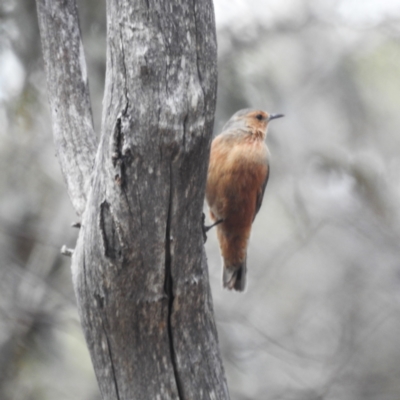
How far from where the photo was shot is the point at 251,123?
3.84m

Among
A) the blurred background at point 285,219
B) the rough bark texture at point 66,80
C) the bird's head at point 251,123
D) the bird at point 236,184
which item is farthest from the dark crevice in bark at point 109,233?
the blurred background at point 285,219

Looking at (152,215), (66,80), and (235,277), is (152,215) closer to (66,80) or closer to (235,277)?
(66,80)

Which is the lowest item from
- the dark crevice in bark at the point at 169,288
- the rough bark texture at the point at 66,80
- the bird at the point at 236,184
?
the dark crevice in bark at the point at 169,288

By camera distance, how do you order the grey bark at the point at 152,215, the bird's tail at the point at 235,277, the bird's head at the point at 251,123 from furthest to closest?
the bird's tail at the point at 235,277 → the bird's head at the point at 251,123 → the grey bark at the point at 152,215

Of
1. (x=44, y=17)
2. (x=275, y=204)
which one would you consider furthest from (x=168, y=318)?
(x=275, y=204)

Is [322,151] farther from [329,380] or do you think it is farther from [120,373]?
[120,373]

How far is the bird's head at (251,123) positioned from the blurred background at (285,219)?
2.07 metres

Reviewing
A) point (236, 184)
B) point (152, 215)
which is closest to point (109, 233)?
point (152, 215)

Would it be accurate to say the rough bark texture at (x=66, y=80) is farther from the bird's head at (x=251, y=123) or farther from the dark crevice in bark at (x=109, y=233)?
the bird's head at (x=251, y=123)

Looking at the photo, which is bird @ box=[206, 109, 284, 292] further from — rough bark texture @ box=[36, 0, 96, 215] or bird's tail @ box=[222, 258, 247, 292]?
rough bark texture @ box=[36, 0, 96, 215]

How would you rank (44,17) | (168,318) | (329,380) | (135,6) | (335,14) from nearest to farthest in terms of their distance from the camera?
(135,6) < (168,318) < (44,17) < (329,380) < (335,14)

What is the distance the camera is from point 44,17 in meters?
2.67

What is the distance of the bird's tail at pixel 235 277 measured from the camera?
3924 mm

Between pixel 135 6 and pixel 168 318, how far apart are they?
41.7 inches
